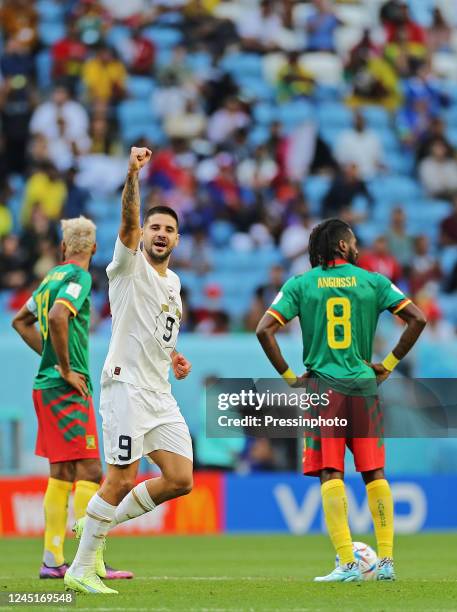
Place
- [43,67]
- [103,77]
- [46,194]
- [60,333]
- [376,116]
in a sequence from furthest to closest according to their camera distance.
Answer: [376,116] < [43,67] < [103,77] < [46,194] < [60,333]

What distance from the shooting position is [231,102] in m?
21.1

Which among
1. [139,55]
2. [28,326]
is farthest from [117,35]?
[28,326]

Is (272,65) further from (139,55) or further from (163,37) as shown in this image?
(139,55)

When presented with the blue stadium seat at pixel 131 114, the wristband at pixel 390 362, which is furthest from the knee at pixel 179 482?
the blue stadium seat at pixel 131 114

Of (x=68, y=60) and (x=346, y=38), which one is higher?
(x=346, y=38)

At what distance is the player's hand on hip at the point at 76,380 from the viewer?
9.38 m

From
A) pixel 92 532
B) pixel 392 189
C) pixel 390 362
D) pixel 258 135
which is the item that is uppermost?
pixel 258 135

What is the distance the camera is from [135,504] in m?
8.58

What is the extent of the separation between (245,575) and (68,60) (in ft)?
41.2

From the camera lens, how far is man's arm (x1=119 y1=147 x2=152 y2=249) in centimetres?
775

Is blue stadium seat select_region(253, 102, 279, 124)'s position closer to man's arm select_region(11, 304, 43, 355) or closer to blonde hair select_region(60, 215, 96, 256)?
man's arm select_region(11, 304, 43, 355)

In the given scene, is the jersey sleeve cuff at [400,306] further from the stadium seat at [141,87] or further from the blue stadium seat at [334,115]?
the blue stadium seat at [334,115]

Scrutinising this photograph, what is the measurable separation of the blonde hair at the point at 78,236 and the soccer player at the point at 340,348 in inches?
52.0

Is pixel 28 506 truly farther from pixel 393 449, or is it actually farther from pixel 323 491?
pixel 323 491
